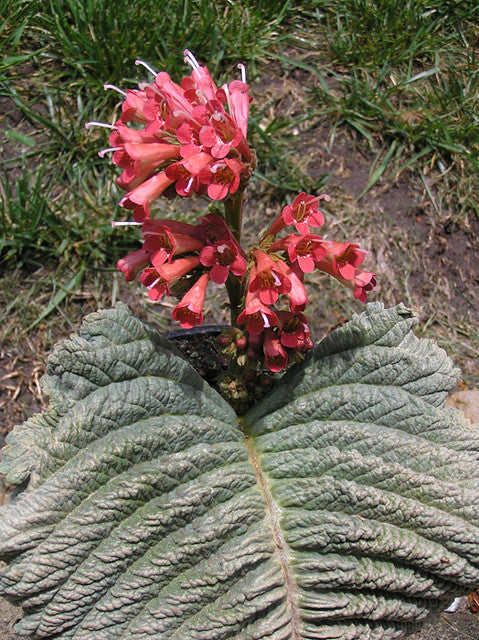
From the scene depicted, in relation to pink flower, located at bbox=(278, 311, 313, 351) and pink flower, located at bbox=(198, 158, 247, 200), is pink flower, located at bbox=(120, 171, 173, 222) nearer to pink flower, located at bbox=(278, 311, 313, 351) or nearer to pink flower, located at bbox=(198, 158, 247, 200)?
pink flower, located at bbox=(198, 158, 247, 200)

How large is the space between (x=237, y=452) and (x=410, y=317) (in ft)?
1.65

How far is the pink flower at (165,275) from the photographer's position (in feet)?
4.47

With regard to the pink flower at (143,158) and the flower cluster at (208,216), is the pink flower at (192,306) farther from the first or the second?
the pink flower at (143,158)

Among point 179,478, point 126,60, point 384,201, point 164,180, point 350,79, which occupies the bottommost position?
point 384,201

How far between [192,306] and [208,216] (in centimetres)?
20

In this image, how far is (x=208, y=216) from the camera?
1425 millimetres

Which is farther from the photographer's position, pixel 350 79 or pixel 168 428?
pixel 350 79

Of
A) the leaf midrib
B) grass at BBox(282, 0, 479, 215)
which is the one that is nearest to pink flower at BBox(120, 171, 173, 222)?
the leaf midrib

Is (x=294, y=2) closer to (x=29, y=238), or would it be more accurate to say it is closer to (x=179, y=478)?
(x=29, y=238)

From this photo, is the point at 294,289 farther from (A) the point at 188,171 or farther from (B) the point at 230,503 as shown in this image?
(B) the point at 230,503

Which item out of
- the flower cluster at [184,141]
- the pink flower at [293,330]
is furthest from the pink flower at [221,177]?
the pink flower at [293,330]

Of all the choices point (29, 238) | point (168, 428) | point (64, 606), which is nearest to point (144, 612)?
point (64, 606)

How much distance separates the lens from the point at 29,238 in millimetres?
2619

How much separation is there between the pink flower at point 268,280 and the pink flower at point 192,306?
0.36 ft
